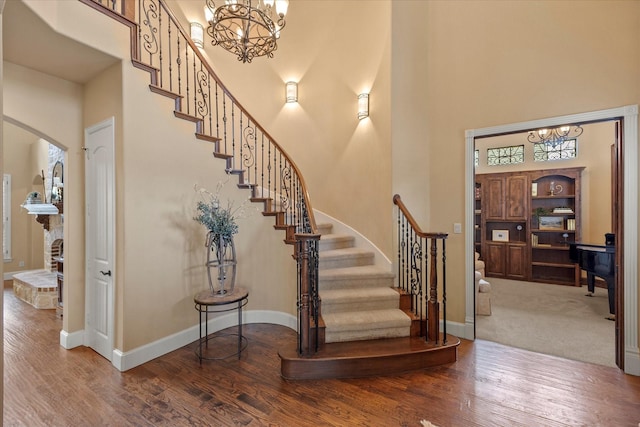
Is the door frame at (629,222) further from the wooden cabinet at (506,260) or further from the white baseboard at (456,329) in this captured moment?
the wooden cabinet at (506,260)

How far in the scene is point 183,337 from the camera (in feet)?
11.2

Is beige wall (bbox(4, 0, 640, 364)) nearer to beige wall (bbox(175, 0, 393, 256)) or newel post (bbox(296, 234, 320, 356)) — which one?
beige wall (bbox(175, 0, 393, 256))

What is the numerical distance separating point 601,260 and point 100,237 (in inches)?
248

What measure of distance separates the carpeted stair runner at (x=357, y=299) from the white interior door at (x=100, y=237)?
89.4 inches

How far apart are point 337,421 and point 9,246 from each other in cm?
846

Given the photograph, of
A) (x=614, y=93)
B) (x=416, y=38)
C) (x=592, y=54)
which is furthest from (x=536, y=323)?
(x=416, y=38)

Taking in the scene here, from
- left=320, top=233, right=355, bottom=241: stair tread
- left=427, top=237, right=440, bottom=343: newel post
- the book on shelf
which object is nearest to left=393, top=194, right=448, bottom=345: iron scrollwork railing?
left=427, top=237, right=440, bottom=343: newel post

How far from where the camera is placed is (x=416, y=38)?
391 cm

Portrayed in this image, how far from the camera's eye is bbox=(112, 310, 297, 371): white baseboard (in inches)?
116

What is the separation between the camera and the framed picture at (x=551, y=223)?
20.6 ft

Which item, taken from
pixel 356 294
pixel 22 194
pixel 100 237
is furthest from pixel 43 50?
pixel 22 194

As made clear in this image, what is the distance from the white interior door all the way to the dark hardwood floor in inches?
11.1

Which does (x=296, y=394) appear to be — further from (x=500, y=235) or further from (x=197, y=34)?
(x=500, y=235)

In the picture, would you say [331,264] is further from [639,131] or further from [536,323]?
[639,131]
